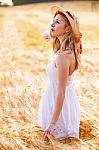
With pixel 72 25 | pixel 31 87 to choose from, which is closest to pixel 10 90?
pixel 31 87

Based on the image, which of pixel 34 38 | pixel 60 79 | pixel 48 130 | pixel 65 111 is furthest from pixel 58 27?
pixel 34 38

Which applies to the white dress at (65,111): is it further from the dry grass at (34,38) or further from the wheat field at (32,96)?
the dry grass at (34,38)

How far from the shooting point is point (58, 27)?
4.56 metres

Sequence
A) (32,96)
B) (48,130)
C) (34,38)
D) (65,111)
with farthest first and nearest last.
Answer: (34,38) < (32,96) < (65,111) < (48,130)

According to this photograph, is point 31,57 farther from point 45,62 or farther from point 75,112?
point 75,112

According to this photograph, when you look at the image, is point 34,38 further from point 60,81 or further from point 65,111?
point 60,81

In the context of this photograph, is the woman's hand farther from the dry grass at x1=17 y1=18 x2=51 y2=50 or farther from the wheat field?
the dry grass at x1=17 y1=18 x2=51 y2=50

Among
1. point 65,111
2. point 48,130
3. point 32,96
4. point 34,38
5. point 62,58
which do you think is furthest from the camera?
point 34,38

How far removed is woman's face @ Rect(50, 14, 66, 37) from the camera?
15.0 feet

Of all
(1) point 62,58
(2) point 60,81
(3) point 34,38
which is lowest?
(3) point 34,38

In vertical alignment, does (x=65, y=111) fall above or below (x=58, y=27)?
below

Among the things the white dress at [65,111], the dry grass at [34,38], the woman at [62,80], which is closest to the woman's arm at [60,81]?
the woman at [62,80]

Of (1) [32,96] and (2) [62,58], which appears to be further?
(1) [32,96]

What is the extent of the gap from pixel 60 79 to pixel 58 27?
48cm
